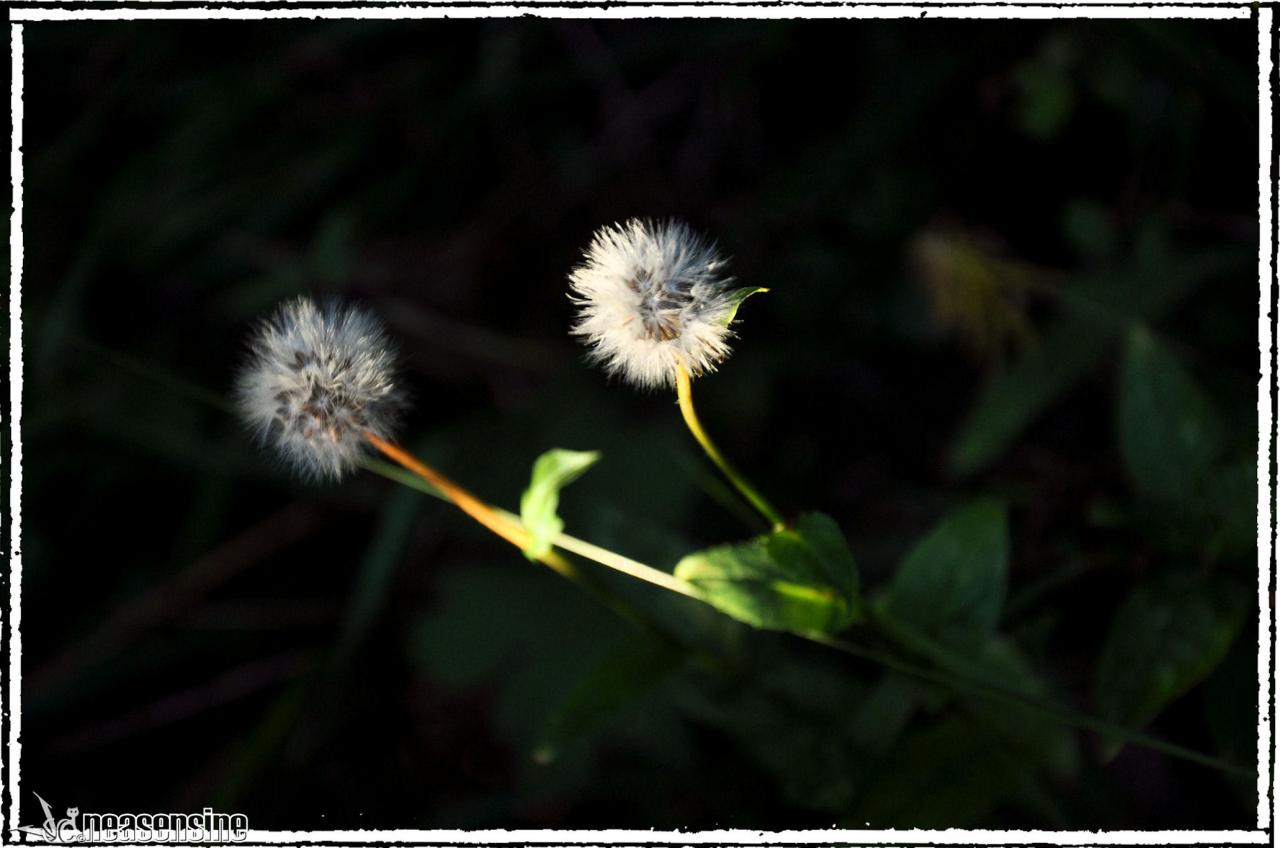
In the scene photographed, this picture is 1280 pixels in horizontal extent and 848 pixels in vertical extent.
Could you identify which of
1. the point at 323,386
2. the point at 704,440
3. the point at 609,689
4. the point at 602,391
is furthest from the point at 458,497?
the point at 602,391

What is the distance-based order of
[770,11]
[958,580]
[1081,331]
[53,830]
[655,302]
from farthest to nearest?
[1081,331] → [770,11] → [53,830] → [958,580] → [655,302]

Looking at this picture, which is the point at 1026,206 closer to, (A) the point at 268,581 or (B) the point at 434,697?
(B) the point at 434,697

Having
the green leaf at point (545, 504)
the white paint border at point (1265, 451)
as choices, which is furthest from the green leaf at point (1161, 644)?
the green leaf at point (545, 504)

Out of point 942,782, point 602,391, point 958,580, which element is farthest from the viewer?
point 602,391

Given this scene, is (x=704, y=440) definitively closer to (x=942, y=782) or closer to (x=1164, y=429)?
(x=942, y=782)

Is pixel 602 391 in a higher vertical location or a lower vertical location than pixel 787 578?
higher

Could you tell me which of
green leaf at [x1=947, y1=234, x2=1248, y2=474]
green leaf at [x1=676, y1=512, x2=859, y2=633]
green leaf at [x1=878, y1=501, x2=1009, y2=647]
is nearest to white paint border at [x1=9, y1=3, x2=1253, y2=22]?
green leaf at [x1=947, y1=234, x2=1248, y2=474]

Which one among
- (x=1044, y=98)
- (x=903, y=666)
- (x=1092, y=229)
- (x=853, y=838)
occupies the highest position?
(x=1044, y=98)
